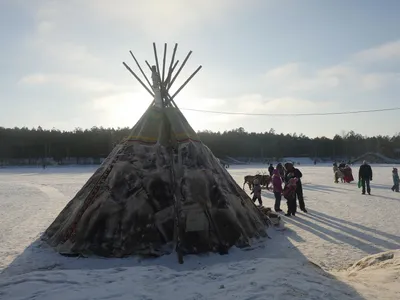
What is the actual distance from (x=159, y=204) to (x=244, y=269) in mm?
2610

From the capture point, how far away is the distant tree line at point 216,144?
235ft

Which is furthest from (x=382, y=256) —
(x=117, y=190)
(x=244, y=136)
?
(x=244, y=136)

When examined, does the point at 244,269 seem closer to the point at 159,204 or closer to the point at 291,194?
the point at 159,204

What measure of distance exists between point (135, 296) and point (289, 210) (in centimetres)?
847

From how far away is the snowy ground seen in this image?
488 centimetres

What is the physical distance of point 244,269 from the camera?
229 inches

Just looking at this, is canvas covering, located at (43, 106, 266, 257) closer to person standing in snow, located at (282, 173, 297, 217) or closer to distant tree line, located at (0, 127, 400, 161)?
person standing in snow, located at (282, 173, 297, 217)

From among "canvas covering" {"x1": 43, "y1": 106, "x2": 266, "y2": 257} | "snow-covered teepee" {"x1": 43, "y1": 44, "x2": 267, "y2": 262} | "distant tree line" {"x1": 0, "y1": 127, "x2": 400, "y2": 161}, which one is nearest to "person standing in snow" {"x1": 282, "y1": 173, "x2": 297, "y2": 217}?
"snow-covered teepee" {"x1": 43, "y1": 44, "x2": 267, "y2": 262}

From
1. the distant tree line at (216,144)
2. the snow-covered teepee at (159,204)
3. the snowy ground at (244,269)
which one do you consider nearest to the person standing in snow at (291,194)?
the snowy ground at (244,269)

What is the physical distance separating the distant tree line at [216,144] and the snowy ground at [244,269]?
49.6m

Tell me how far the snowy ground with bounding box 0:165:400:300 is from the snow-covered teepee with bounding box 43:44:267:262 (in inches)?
13.7

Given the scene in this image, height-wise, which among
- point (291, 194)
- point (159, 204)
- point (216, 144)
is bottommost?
point (291, 194)

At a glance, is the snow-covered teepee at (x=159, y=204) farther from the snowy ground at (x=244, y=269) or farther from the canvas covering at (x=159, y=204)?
the snowy ground at (x=244, y=269)

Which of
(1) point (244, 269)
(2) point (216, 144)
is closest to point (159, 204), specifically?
(1) point (244, 269)
